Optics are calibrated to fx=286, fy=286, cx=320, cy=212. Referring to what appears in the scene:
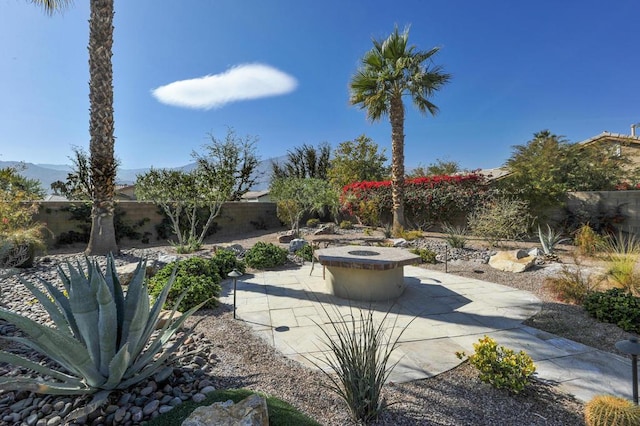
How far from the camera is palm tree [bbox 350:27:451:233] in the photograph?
10.6m

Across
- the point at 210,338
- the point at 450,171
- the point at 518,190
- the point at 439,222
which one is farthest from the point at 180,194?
the point at 450,171

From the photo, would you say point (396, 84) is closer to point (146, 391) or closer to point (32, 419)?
point (146, 391)

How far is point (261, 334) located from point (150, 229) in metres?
11.5

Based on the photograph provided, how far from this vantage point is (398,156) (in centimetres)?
1127

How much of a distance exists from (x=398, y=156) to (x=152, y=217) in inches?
431

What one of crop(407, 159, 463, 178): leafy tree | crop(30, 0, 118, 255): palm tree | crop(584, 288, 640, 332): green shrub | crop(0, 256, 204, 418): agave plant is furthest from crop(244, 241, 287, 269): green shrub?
crop(407, 159, 463, 178): leafy tree

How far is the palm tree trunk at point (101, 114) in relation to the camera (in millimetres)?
7465

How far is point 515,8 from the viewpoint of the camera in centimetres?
759

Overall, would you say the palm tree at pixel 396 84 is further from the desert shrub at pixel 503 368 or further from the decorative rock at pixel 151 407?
the decorative rock at pixel 151 407

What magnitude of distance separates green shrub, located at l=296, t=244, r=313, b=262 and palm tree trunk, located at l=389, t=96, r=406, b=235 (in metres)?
4.29

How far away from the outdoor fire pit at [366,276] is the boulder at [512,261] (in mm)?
3285

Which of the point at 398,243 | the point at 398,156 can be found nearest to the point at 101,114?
the point at 398,243

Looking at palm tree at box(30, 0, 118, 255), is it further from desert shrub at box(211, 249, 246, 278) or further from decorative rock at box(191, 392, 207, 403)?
decorative rock at box(191, 392, 207, 403)

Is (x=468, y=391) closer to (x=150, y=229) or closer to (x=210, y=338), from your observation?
(x=210, y=338)
